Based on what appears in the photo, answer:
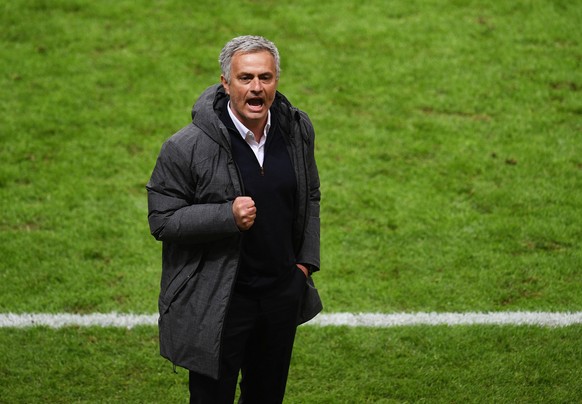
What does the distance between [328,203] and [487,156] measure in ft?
5.67

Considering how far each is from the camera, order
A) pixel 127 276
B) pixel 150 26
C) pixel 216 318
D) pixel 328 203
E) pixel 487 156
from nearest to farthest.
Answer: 1. pixel 216 318
2. pixel 127 276
3. pixel 328 203
4. pixel 487 156
5. pixel 150 26

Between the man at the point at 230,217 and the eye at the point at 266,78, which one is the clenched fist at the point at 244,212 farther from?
the eye at the point at 266,78

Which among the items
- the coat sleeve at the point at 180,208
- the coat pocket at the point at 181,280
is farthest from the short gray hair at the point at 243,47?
the coat pocket at the point at 181,280

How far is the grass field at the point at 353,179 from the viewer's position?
713 centimetres

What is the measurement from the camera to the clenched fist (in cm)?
471

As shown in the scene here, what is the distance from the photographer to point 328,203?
372 inches

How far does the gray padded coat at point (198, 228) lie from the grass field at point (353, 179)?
1842 mm

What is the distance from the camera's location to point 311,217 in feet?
17.6

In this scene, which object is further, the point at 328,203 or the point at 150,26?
the point at 150,26

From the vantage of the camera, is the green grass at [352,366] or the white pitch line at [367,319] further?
the white pitch line at [367,319]

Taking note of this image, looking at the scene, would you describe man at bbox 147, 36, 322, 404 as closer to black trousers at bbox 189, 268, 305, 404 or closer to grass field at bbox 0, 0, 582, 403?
black trousers at bbox 189, 268, 305, 404

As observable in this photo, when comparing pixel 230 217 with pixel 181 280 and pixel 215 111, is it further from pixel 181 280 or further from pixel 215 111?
pixel 215 111

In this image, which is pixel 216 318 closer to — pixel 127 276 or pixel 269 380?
pixel 269 380

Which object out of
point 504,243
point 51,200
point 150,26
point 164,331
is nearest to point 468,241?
point 504,243
